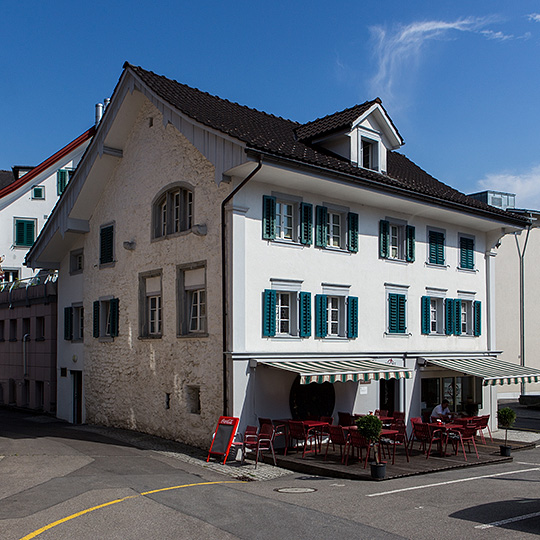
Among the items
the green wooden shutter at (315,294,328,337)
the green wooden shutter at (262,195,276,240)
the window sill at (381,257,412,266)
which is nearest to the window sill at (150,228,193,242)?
the green wooden shutter at (262,195,276,240)

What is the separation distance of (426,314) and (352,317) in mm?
3646

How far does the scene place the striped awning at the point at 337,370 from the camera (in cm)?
1653

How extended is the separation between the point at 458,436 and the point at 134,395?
9.48 meters

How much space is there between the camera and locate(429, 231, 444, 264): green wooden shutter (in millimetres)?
22672

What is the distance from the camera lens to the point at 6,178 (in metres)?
41.2

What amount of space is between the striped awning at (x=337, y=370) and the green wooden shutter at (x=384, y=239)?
135 inches

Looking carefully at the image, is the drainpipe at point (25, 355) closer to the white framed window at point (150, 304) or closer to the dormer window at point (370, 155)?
the white framed window at point (150, 304)

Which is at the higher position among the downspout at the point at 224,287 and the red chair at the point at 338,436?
the downspout at the point at 224,287

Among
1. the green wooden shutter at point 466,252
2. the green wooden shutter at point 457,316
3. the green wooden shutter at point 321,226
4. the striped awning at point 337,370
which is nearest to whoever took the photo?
the striped awning at point 337,370

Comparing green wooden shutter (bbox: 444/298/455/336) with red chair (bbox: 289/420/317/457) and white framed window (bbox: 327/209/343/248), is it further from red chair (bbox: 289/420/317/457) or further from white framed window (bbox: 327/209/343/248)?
red chair (bbox: 289/420/317/457)

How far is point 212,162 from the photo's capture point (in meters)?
17.5

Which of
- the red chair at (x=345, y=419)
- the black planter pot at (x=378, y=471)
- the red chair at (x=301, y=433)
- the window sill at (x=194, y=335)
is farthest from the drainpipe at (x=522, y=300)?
the black planter pot at (x=378, y=471)

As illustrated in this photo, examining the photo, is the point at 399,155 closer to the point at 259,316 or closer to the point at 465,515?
the point at 259,316

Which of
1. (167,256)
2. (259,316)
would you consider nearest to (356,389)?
(259,316)
